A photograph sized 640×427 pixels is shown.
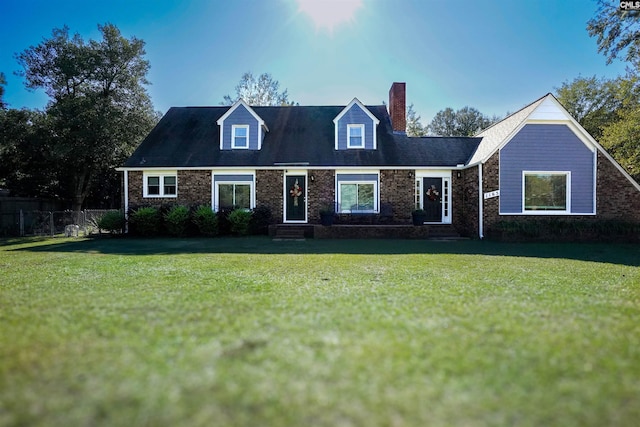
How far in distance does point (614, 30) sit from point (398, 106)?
34.8 feet

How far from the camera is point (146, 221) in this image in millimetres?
15773

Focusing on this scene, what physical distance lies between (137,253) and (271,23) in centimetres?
1183

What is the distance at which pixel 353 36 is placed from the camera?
50.8 ft

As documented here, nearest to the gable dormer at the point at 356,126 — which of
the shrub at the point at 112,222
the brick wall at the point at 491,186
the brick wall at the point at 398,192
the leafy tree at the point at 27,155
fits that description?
the brick wall at the point at 398,192

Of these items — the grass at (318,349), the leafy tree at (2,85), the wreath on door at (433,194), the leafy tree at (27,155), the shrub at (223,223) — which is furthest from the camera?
the leafy tree at (27,155)

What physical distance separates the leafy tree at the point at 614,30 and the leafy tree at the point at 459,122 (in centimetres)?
2205

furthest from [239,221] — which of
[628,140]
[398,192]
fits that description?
[628,140]

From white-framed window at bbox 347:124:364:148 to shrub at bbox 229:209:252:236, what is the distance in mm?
6263

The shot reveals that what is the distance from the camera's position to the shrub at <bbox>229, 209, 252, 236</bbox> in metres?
15.5

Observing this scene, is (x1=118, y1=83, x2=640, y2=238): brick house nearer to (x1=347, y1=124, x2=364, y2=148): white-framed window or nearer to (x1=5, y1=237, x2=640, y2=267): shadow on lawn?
(x1=347, y1=124, x2=364, y2=148): white-framed window

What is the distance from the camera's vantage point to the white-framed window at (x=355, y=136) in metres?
18.0

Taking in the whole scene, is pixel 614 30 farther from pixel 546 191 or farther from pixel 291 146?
pixel 291 146

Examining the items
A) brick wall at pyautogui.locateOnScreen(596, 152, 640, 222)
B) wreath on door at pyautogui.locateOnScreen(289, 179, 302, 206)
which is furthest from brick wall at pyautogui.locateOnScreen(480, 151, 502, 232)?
wreath on door at pyautogui.locateOnScreen(289, 179, 302, 206)

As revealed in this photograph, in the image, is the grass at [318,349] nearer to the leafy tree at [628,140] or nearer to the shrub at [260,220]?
the shrub at [260,220]
